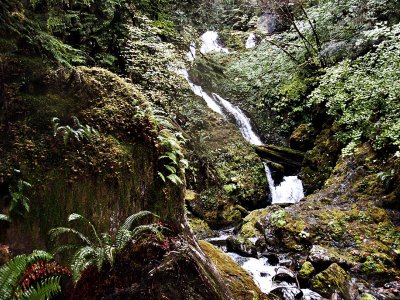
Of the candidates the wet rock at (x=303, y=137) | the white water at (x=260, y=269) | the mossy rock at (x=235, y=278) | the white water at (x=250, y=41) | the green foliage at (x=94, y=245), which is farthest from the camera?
the white water at (x=250, y=41)

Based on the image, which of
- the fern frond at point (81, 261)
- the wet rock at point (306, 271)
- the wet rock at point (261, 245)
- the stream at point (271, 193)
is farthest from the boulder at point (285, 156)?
the fern frond at point (81, 261)

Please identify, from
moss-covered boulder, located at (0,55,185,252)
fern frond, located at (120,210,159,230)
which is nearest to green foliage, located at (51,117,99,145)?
moss-covered boulder, located at (0,55,185,252)

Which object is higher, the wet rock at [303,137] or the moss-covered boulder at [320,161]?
the wet rock at [303,137]

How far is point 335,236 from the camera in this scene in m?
7.93

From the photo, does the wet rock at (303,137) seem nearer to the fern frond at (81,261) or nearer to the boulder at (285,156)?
the boulder at (285,156)

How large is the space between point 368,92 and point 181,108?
593 centimetres

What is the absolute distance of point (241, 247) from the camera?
7.94 meters

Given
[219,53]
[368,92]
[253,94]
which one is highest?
[219,53]

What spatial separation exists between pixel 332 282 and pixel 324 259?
75cm

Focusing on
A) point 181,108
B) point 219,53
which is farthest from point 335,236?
point 219,53

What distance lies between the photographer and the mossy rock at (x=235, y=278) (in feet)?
14.5

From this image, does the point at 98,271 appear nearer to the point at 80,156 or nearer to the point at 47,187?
the point at 47,187

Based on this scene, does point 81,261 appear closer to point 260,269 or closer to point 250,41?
point 260,269

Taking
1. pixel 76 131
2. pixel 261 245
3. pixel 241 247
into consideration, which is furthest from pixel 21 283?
pixel 261 245
